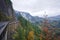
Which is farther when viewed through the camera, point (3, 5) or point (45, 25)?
point (45, 25)

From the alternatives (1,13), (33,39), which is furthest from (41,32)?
(1,13)

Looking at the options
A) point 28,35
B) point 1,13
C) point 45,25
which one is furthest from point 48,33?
point 1,13

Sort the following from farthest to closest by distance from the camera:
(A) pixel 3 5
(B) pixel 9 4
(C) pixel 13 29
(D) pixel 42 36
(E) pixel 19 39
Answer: (B) pixel 9 4 → (A) pixel 3 5 → (D) pixel 42 36 → (C) pixel 13 29 → (E) pixel 19 39

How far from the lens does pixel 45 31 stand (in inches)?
795

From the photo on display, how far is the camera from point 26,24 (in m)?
17.8

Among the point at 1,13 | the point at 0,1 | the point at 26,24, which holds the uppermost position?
the point at 0,1

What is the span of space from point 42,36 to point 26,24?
2.40m

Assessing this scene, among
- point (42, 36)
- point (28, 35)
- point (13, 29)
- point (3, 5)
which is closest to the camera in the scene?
point (28, 35)

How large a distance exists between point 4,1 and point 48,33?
660 centimetres

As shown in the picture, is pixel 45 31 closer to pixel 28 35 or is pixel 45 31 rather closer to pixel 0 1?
pixel 28 35

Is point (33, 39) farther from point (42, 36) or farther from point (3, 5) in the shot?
point (3, 5)

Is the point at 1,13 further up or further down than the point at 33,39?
further up

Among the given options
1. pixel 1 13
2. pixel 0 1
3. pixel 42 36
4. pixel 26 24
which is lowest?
pixel 42 36

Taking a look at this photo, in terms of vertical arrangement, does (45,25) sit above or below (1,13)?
below
